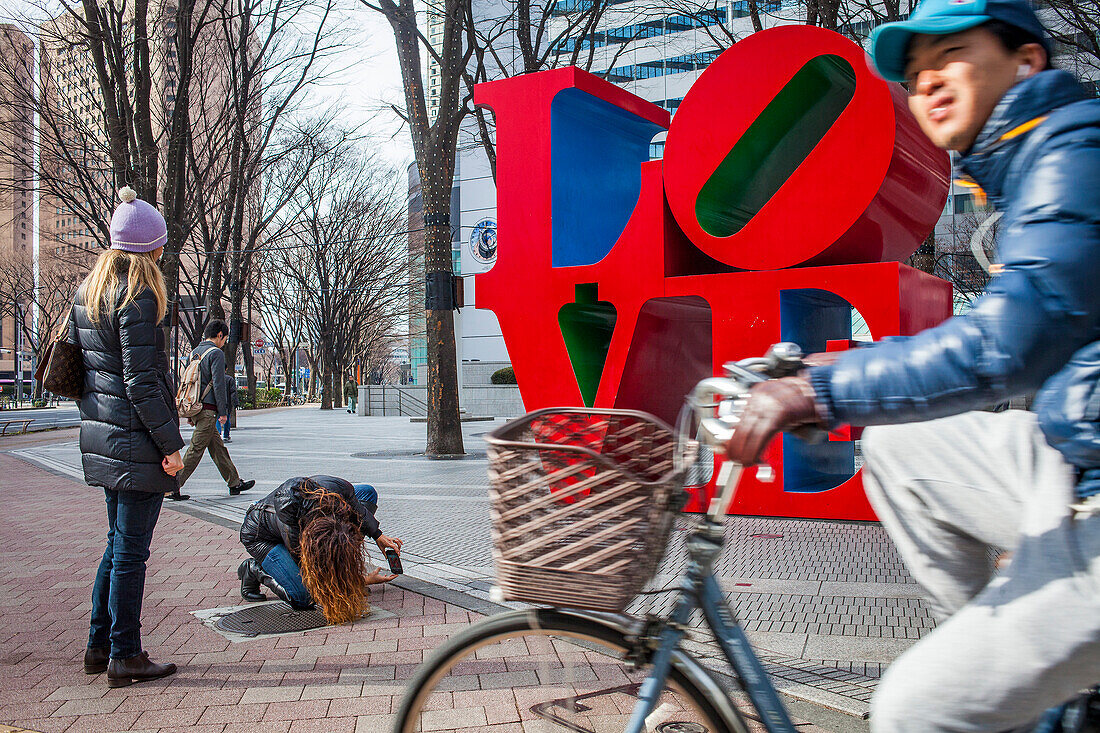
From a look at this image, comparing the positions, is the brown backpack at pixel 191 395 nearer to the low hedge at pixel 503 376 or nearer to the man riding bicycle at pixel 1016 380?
the man riding bicycle at pixel 1016 380

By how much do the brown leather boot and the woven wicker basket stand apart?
259cm

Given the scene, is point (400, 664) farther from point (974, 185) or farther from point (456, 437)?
point (456, 437)

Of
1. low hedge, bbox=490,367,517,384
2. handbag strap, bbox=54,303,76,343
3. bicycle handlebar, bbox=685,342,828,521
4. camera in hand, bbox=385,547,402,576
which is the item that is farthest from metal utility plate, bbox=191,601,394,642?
low hedge, bbox=490,367,517,384

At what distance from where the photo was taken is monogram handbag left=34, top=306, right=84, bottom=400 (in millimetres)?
3613

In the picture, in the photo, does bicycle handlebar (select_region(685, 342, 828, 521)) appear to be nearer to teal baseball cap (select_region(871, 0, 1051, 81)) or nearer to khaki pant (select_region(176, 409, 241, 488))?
teal baseball cap (select_region(871, 0, 1051, 81))

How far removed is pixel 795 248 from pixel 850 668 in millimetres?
4135

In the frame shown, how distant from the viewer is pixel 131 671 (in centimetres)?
356

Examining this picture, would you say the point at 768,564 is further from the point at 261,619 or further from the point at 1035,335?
the point at 1035,335

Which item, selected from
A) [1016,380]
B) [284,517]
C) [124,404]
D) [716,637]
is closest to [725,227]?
[284,517]

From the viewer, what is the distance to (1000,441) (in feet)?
5.39

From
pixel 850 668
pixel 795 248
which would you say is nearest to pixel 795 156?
pixel 795 248

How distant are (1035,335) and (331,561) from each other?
369cm

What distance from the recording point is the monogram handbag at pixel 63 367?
142 inches

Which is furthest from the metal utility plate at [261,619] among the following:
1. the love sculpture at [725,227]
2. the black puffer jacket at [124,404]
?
the love sculpture at [725,227]
